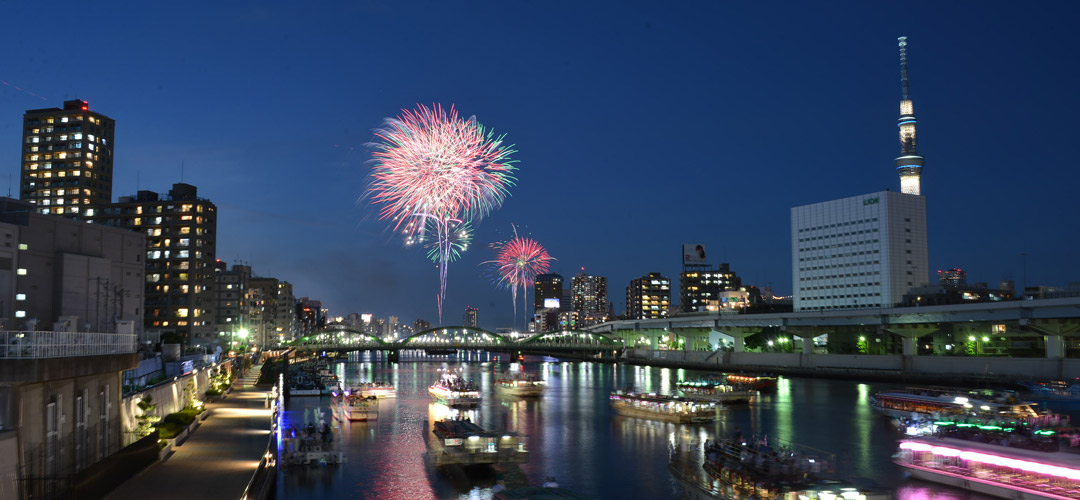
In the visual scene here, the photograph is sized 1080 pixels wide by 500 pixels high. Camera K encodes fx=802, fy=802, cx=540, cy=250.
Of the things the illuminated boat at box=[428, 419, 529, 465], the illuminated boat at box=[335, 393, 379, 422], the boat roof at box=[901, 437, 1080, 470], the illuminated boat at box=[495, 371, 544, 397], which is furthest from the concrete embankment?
the illuminated boat at box=[428, 419, 529, 465]

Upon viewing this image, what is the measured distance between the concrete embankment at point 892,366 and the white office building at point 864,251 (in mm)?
31796

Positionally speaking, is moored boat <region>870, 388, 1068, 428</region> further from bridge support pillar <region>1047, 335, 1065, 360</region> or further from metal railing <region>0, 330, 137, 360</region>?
metal railing <region>0, 330, 137, 360</region>

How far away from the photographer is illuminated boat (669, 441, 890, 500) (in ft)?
82.4

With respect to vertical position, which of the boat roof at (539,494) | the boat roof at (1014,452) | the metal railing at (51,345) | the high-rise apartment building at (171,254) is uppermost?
the high-rise apartment building at (171,254)

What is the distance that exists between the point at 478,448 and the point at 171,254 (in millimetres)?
86897

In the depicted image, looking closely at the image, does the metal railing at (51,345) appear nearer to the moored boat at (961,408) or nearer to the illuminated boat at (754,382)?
the moored boat at (961,408)

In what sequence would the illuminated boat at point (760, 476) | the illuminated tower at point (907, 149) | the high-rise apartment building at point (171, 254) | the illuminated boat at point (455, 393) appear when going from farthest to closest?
the illuminated tower at point (907, 149) → the high-rise apartment building at point (171, 254) → the illuminated boat at point (455, 393) → the illuminated boat at point (760, 476)

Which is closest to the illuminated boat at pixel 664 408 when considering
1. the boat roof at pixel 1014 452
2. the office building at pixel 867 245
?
the boat roof at pixel 1014 452

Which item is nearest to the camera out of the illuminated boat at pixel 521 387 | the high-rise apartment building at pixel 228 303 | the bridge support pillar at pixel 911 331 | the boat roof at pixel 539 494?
the boat roof at pixel 539 494

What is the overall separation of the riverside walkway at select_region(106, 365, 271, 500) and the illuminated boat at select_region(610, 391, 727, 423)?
28274 millimetres

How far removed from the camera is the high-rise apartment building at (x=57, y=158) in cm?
12088

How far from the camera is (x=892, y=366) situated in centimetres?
9356

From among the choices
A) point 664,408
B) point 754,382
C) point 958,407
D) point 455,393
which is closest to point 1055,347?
point 754,382

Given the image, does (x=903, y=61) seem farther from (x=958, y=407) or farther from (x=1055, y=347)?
(x=958, y=407)
